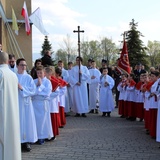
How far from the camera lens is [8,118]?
524 centimetres

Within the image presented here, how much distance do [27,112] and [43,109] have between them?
0.70 meters

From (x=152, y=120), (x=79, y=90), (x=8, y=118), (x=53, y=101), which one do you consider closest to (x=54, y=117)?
(x=53, y=101)

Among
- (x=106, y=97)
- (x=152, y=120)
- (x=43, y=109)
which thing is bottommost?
(x=152, y=120)

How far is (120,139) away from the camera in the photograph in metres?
8.46

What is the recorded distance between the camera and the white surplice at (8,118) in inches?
202

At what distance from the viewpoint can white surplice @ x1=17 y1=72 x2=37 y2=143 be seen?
702cm

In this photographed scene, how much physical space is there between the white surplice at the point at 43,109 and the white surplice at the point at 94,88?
6211mm

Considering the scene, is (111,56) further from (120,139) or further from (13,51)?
(120,139)

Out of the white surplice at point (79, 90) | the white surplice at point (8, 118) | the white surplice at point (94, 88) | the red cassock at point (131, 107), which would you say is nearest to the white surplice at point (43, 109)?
the white surplice at point (8, 118)

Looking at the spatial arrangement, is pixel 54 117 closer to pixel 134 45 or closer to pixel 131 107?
pixel 131 107

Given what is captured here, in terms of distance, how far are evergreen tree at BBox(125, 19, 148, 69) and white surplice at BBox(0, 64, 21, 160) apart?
3651 centimetres

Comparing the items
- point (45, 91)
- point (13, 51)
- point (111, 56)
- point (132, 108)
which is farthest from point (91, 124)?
point (111, 56)

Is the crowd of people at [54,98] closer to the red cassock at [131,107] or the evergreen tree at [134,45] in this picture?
the red cassock at [131,107]

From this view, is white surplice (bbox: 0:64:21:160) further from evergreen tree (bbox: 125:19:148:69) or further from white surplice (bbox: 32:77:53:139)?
evergreen tree (bbox: 125:19:148:69)
